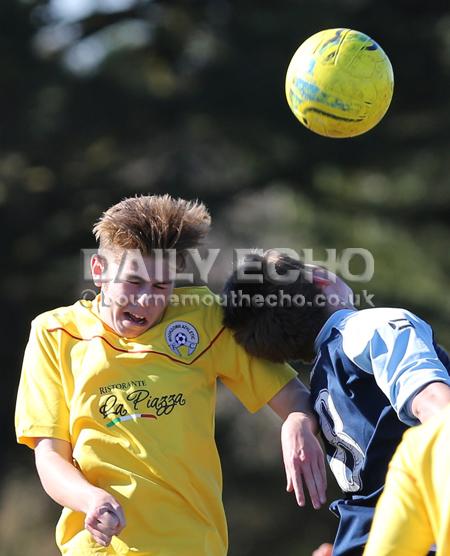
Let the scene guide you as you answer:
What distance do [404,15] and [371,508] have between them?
27.5 feet

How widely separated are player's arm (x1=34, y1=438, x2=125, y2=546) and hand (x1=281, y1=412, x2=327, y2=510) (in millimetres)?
570

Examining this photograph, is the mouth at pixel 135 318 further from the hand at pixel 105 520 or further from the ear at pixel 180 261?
the hand at pixel 105 520

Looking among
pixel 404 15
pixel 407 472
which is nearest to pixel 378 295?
pixel 404 15

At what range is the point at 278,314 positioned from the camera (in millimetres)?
4156

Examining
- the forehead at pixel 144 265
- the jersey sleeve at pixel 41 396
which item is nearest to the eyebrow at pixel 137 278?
the forehead at pixel 144 265

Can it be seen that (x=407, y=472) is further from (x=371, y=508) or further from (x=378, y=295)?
(x=378, y=295)

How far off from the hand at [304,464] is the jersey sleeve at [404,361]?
1.28 feet

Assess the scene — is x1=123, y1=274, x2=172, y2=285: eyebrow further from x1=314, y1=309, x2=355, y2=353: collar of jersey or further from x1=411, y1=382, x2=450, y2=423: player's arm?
x1=411, y1=382, x2=450, y2=423: player's arm

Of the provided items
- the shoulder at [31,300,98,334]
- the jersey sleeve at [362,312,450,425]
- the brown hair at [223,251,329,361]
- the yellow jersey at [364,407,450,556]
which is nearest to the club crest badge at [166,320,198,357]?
the brown hair at [223,251,329,361]

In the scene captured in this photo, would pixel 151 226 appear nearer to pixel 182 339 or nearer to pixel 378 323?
pixel 182 339

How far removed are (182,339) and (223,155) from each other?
7864 millimetres

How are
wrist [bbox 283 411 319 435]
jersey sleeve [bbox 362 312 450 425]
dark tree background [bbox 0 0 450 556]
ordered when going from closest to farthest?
jersey sleeve [bbox 362 312 450 425], wrist [bbox 283 411 319 435], dark tree background [bbox 0 0 450 556]

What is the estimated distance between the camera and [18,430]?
4.23 metres

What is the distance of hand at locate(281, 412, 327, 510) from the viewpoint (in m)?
3.73
